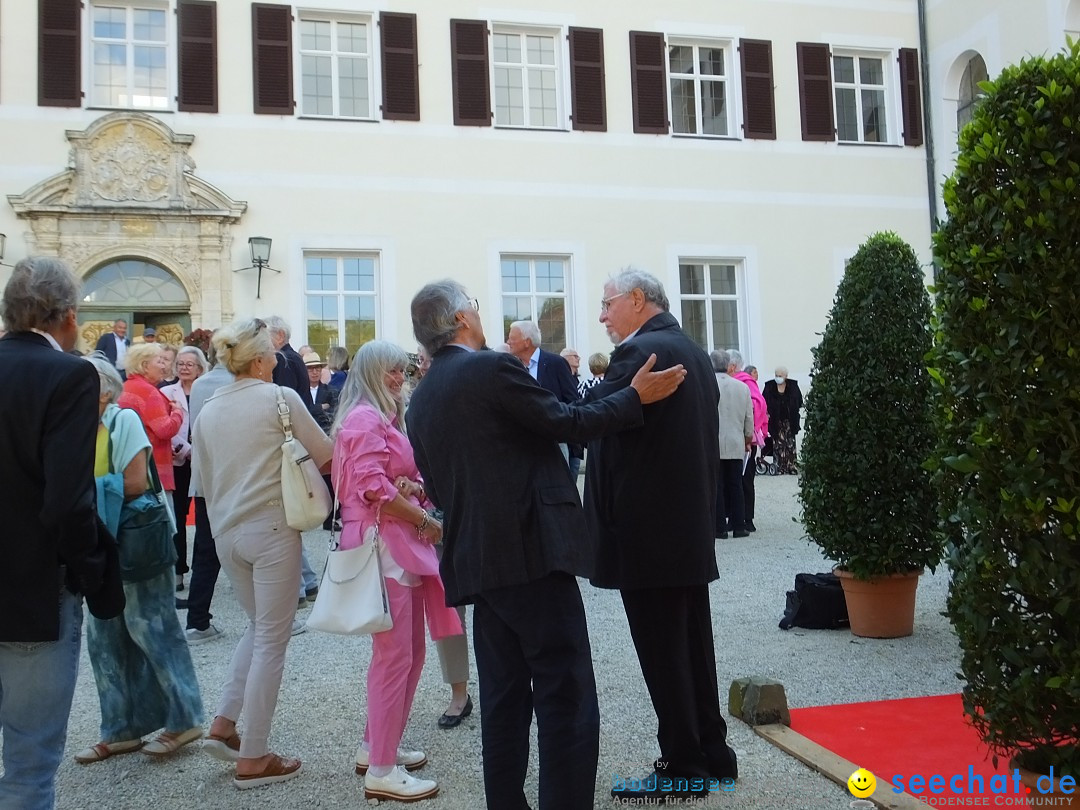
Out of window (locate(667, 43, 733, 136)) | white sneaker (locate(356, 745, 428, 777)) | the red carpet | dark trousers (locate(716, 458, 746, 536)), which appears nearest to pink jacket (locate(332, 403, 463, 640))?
white sneaker (locate(356, 745, 428, 777))

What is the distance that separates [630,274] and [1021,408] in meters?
1.53

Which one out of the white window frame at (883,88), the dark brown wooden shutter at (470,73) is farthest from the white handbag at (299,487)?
the white window frame at (883,88)

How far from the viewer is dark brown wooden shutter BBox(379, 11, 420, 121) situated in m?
15.9

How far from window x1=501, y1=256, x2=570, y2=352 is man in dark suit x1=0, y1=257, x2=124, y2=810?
1353 centimetres

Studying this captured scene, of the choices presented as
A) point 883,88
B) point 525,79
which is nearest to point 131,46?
point 525,79

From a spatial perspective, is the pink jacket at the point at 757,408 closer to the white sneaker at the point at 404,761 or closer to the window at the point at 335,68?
the window at the point at 335,68

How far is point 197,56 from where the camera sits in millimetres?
15195

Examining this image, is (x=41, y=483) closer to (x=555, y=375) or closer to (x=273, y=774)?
(x=273, y=774)

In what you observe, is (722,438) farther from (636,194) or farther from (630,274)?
(636,194)

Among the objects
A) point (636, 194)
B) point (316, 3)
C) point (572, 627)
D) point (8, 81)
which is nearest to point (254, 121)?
point (316, 3)

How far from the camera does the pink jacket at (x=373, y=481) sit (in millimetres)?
4086

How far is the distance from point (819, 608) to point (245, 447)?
3767 millimetres

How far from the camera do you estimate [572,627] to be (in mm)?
3195

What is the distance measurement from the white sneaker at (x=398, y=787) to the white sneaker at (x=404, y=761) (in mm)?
236
